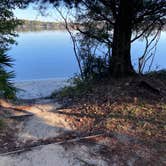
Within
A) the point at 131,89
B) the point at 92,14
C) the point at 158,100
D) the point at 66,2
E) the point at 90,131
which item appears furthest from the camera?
the point at 92,14

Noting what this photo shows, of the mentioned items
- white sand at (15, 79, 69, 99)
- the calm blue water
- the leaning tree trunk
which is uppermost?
the leaning tree trunk

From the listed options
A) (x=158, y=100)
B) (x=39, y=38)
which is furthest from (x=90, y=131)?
(x=39, y=38)

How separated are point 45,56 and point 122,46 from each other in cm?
639

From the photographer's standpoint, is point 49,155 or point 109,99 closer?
point 49,155

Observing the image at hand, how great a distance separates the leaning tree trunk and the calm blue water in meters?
3.54

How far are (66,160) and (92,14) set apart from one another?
4.47 meters

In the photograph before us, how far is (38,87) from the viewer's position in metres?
9.33

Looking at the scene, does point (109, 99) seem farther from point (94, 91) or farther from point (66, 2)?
point (66, 2)

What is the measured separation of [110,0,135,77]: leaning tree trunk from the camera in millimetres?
6703

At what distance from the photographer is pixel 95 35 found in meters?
7.59

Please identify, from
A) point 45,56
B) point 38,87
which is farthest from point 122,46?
point 45,56

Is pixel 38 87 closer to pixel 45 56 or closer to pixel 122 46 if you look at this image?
pixel 122 46

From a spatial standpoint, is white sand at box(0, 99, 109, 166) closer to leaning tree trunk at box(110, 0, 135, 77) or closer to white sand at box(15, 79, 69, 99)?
leaning tree trunk at box(110, 0, 135, 77)

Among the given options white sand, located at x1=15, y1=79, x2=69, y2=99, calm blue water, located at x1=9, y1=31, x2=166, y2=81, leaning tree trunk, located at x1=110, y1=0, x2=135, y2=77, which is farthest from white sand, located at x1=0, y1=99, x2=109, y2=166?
calm blue water, located at x1=9, y1=31, x2=166, y2=81
